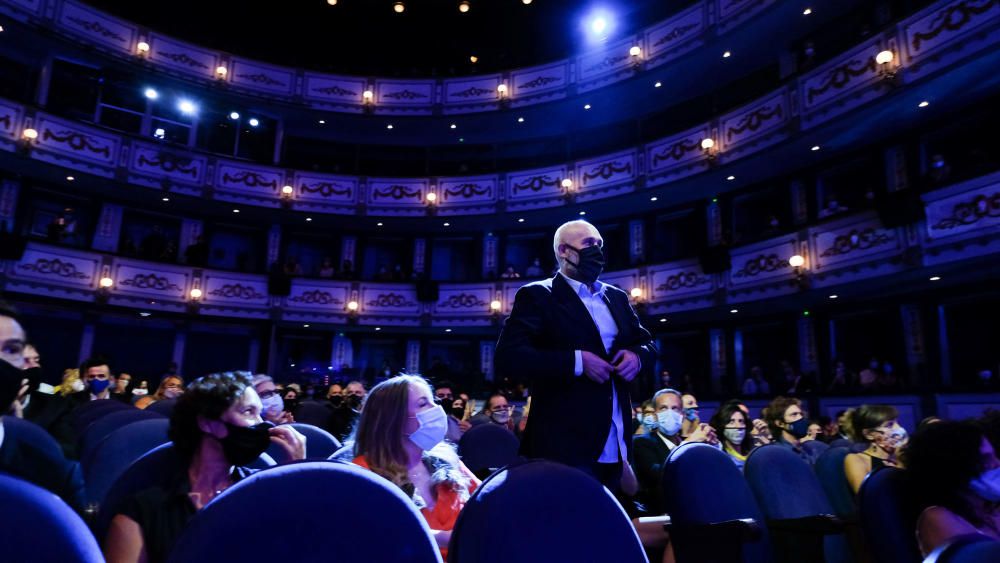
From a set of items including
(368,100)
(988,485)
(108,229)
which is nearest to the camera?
(988,485)

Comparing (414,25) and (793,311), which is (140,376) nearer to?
(414,25)

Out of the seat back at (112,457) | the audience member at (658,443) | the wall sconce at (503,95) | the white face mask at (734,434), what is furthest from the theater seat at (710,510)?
the wall sconce at (503,95)

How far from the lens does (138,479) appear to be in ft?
5.96

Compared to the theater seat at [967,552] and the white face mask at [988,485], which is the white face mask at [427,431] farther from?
the white face mask at [988,485]

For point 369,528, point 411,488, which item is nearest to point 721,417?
point 411,488

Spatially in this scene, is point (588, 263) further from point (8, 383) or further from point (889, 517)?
point (8, 383)

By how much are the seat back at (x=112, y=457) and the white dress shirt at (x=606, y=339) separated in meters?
2.00

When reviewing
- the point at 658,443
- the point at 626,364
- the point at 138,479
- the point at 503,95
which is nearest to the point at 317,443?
the point at 138,479

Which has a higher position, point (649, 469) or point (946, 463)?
point (946, 463)

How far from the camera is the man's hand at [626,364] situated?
6.90ft

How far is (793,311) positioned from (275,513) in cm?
1299

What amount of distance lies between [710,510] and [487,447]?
2.01m

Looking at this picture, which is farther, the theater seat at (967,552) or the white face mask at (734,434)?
the white face mask at (734,434)

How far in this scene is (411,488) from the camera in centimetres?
205
